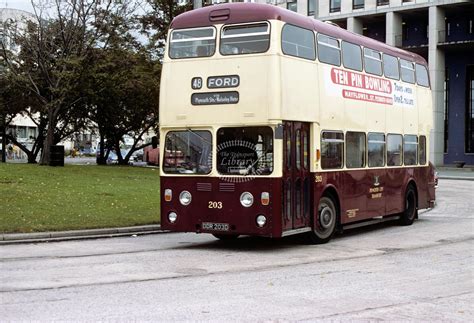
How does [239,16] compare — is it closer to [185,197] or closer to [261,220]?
[185,197]

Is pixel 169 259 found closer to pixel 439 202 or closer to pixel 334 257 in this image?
pixel 334 257

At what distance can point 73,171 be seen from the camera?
30.8 meters

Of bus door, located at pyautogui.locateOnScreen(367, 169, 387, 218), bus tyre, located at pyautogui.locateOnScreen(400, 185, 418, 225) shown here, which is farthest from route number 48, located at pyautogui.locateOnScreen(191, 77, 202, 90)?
bus tyre, located at pyautogui.locateOnScreen(400, 185, 418, 225)

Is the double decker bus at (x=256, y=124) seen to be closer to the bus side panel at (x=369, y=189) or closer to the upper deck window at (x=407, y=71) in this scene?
the bus side panel at (x=369, y=189)

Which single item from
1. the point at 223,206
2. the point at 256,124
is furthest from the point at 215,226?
the point at 256,124

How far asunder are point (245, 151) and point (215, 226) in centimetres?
158

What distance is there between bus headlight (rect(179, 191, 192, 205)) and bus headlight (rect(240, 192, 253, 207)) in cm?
114

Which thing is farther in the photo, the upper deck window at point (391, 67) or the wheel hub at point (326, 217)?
the upper deck window at point (391, 67)

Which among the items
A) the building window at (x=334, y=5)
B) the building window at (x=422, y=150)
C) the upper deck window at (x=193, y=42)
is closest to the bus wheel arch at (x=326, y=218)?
the upper deck window at (x=193, y=42)

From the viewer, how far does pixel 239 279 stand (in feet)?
31.2

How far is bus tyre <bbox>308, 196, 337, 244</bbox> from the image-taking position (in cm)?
1348

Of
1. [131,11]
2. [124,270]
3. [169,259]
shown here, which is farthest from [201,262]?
[131,11]

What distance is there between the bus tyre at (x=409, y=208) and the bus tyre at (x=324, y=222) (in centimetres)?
465

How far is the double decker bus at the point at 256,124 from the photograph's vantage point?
12211 mm
